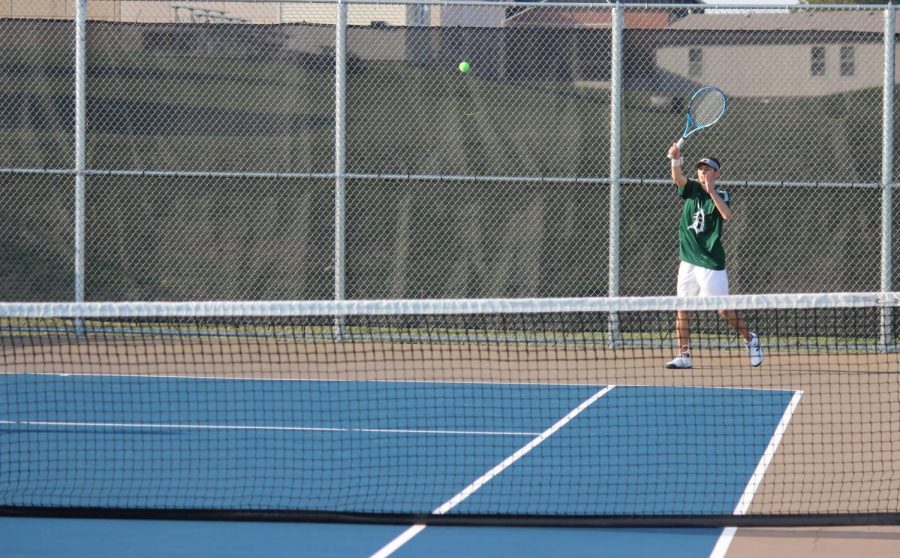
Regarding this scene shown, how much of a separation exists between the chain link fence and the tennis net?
0.77 metres

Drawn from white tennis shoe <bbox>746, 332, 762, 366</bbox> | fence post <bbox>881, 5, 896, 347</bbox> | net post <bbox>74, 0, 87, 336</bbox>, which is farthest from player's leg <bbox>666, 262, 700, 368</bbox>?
net post <bbox>74, 0, 87, 336</bbox>

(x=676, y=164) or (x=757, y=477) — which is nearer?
(x=757, y=477)

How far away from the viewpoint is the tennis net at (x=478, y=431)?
5633 millimetres

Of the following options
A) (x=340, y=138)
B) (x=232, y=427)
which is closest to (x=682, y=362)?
(x=232, y=427)

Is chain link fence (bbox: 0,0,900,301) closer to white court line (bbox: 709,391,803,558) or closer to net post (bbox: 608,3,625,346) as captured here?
net post (bbox: 608,3,625,346)

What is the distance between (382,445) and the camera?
23.4ft

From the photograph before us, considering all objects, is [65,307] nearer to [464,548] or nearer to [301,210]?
[464,548]

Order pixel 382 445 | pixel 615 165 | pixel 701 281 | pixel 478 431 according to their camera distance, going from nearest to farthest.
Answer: pixel 382 445 → pixel 478 431 → pixel 701 281 → pixel 615 165

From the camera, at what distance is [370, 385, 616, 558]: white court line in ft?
16.8

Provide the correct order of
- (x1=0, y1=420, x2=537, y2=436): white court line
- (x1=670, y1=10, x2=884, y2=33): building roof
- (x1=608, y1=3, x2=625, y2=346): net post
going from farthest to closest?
1. (x1=670, y1=10, x2=884, y2=33): building roof
2. (x1=608, y1=3, x2=625, y2=346): net post
3. (x1=0, y1=420, x2=537, y2=436): white court line

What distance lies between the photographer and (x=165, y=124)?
11906 mm

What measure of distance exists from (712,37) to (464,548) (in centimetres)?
745

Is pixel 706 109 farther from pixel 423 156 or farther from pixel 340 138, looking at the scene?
pixel 340 138

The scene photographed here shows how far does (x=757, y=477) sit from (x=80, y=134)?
24.4ft
